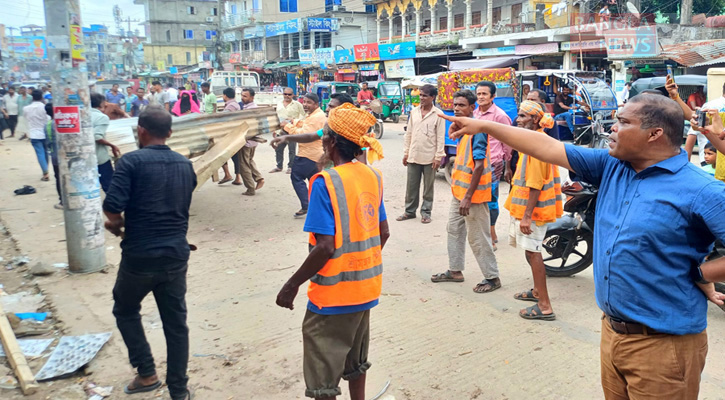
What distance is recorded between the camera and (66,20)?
17.2 ft

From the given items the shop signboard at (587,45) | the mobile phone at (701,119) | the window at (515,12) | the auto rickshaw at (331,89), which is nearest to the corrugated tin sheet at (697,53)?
the shop signboard at (587,45)

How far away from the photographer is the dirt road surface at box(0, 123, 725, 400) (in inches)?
137

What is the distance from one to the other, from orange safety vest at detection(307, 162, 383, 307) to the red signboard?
31.5 metres

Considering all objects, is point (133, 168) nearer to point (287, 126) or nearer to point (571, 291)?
point (571, 291)

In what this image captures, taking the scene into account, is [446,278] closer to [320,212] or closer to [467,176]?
[467,176]

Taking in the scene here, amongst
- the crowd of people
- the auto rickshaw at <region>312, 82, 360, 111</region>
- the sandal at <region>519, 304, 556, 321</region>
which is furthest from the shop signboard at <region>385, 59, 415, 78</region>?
the crowd of people

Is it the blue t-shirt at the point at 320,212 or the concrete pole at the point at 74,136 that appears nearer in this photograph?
the blue t-shirt at the point at 320,212

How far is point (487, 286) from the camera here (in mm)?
5012

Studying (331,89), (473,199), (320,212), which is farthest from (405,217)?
(331,89)

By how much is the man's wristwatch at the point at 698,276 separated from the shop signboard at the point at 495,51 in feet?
84.9

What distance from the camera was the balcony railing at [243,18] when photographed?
54594 mm

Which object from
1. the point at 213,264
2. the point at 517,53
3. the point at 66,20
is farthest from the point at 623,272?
the point at 517,53

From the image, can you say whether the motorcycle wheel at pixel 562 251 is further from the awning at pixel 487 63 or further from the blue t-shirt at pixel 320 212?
the awning at pixel 487 63

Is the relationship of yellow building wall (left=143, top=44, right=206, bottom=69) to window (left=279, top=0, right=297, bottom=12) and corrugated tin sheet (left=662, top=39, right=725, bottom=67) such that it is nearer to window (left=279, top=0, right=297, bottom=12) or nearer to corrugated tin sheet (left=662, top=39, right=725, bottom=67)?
window (left=279, top=0, right=297, bottom=12)
